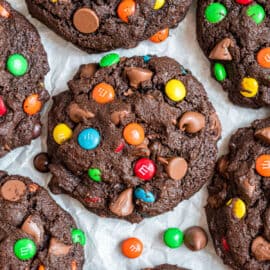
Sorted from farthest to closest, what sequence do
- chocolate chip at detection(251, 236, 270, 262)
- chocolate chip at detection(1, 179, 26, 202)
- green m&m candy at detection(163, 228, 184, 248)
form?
green m&m candy at detection(163, 228, 184, 248) → chocolate chip at detection(1, 179, 26, 202) → chocolate chip at detection(251, 236, 270, 262)

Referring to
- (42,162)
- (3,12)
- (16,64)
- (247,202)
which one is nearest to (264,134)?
(247,202)

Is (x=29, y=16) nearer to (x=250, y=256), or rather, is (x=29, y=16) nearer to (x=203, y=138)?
(x=203, y=138)

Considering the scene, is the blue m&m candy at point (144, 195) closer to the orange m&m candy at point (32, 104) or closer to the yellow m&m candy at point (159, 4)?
the orange m&m candy at point (32, 104)

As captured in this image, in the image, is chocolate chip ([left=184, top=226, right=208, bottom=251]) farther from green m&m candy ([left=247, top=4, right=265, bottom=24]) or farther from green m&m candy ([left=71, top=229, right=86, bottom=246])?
green m&m candy ([left=247, top=4, right=265, bottom=24])

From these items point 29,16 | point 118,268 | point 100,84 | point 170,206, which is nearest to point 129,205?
point 170,206

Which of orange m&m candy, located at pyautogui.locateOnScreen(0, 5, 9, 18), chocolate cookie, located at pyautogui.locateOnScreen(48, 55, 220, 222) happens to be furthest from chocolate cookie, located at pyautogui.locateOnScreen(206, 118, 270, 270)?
orange m&m candy, located at pyautogui.locateOnScreen(0, 5, 9, 18)

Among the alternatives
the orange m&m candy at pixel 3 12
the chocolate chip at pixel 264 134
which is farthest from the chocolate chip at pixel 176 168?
the orange m&m candy at pixel 3 12
